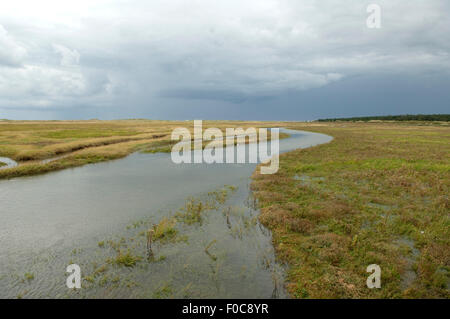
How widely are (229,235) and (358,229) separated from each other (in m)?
7.54

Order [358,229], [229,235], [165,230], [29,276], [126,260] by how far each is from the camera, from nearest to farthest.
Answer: [29,276]
[126,260]
[358,229]
[229,235]
[165,230]

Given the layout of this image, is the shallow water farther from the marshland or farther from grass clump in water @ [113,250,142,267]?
grass clump in water @ [113,250,142,267]

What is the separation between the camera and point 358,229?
13.3m

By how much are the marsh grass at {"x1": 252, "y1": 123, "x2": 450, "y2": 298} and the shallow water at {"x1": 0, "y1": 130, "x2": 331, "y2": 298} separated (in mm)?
1496

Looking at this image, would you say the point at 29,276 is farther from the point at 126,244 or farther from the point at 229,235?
the point at 229,235

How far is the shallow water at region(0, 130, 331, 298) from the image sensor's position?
936 cm

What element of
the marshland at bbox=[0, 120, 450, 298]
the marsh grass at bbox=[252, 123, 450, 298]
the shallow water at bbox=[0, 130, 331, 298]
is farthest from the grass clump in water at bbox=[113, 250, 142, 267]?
the marsh grass at bbox=[252, 123, 450, 298]

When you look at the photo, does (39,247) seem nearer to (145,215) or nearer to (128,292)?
(145,215)

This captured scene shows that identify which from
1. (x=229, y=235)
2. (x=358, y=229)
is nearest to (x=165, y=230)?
(x=229, y=235)

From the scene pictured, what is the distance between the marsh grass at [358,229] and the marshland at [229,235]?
67 millimetres

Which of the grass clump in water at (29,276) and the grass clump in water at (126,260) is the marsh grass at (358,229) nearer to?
the grass clump in water at (126,260)

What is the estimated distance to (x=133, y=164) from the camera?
1423 inches

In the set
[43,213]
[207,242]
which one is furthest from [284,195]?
[43,213]
